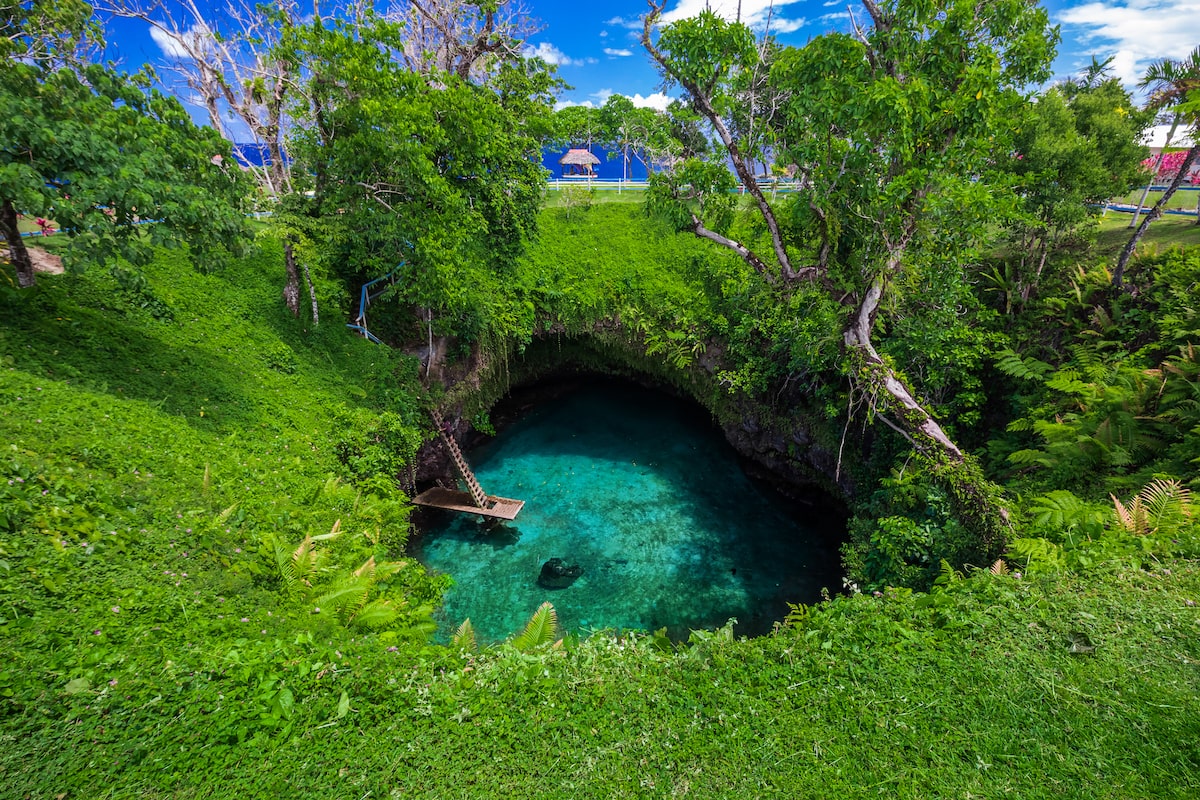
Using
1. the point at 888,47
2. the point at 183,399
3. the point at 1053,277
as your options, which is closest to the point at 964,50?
the point at 888,47

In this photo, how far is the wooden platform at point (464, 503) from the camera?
44.2ft

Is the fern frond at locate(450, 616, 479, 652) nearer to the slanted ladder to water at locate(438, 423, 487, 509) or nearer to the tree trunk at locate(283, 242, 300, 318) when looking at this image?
the slanted ladder to water at locate(438, 423, 487, 509)

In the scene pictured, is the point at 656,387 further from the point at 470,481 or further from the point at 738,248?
the point at 738,248

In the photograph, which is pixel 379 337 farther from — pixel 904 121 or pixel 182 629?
pixel 904 121

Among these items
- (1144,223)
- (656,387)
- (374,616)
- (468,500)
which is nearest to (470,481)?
(468,500)

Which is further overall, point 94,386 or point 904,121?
point 94,386

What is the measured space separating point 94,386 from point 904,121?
45.7 ft

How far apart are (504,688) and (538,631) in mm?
1867

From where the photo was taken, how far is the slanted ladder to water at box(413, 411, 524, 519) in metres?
13.5

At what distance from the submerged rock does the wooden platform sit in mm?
1929

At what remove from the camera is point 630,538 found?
13.4m

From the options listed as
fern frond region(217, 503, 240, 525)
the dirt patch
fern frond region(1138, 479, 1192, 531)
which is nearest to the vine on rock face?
fern frond region(1138, 479, 1192, 531)

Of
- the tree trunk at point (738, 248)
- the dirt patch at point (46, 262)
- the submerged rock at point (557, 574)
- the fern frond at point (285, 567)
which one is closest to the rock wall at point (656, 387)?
the submerged rock at point (557, 574)

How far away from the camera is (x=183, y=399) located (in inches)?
352
